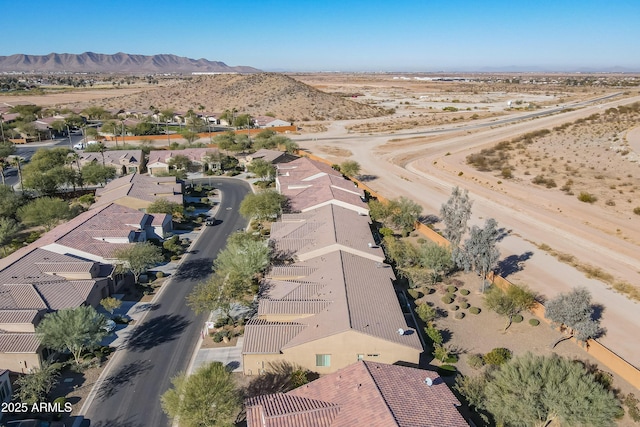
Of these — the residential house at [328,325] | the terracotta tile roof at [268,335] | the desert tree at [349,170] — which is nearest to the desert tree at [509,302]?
the residential house at [328,325]

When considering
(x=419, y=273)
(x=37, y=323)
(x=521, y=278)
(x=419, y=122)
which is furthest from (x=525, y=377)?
(x=419, y=122)

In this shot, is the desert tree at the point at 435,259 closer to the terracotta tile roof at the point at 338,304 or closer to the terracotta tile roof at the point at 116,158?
the terracotta tile roof at the point at 338,304

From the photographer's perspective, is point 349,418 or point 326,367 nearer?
point 349,418

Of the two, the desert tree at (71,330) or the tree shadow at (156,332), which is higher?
the desert tree at (71,330)

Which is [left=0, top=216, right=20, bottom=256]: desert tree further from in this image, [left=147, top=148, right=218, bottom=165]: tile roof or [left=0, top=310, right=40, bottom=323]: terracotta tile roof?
[left=147, top=148, right=218, bottom=165]: tile roof

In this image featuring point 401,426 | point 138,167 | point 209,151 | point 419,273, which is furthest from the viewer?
point 209,151

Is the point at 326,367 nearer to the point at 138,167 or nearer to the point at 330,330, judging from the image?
the point at 330,330

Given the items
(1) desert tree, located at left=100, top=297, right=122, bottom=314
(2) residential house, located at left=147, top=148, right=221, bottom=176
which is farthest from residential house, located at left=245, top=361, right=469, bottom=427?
(2) residential house, located at left=147, top=148, right=221, bottom=176
